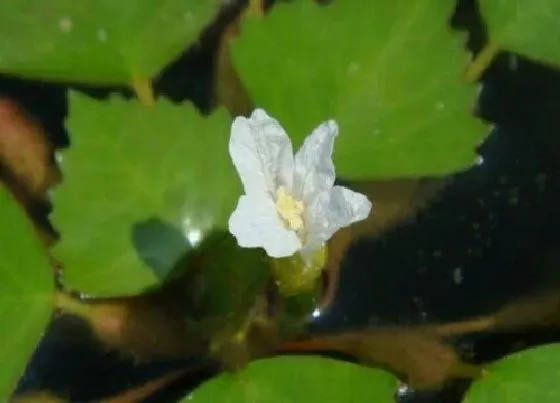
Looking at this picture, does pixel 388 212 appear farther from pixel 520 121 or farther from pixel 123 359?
pixel 123 359

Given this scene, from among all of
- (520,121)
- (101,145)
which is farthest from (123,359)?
(520,121)

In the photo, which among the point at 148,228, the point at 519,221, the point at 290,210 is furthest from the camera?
the point at 519,221

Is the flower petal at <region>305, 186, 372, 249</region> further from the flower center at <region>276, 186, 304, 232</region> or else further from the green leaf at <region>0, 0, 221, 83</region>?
the green leaf at <region>0, 0, 221, 83</region>

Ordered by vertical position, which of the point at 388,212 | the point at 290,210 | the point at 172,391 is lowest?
the point at 172,391

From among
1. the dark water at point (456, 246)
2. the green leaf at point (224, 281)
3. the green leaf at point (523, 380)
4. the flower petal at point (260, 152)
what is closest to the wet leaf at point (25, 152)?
the dark water at point (456, 246)

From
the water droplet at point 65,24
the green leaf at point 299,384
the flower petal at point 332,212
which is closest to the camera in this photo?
the flower petal at point 332,212

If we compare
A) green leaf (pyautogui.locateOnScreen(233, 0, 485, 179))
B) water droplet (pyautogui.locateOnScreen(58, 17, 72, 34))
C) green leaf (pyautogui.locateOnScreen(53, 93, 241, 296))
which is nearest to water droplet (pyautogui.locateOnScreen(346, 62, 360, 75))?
green leaf (pyautogui.locateOnScreen(233, 0, 485, 179))

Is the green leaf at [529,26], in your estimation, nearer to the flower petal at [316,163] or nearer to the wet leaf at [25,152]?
the flower petal at [316,163]

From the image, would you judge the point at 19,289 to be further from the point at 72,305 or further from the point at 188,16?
the point at 188,16
